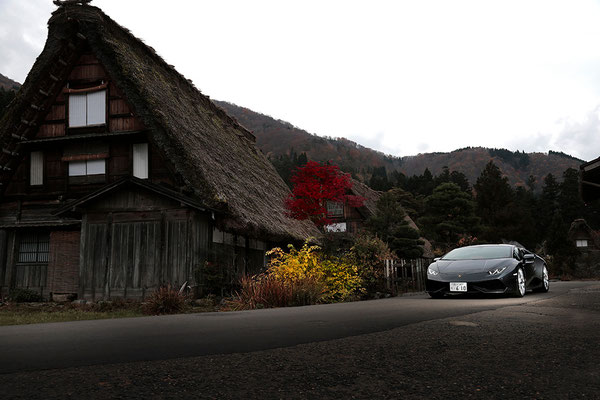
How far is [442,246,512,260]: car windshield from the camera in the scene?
1056 centimetres

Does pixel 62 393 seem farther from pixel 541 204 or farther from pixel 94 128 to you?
pixel 541 204

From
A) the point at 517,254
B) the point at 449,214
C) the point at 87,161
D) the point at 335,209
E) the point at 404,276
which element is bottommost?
the point at 404,276

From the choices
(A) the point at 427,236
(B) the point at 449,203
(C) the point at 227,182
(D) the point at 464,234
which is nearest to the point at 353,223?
(A) the point at 427,236

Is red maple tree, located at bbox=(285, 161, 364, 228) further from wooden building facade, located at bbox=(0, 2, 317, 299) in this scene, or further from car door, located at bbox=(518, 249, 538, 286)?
car door, located at bbox=(518, 249, 538, 286)

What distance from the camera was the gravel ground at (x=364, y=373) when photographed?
238cm

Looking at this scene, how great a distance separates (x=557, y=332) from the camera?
4.55 metres

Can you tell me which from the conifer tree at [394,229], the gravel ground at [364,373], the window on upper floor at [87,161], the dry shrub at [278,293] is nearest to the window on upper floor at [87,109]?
the window on upper floor at [87,161]

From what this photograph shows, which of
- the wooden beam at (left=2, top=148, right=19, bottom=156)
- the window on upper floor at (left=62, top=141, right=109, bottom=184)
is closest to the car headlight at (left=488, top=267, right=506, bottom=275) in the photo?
the window on upper floor at (left=62, top=141, right=109, bottom=184)

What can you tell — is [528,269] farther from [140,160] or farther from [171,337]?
[140,160]

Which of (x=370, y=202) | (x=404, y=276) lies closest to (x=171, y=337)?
(x=404, y=276)

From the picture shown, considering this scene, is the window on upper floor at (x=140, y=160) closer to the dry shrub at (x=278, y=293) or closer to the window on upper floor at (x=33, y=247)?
the window on upper floor at (x=33, y=247)

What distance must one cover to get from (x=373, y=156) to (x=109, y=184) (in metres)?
96.3

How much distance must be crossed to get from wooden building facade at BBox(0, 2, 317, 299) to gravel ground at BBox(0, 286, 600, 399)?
372 inches

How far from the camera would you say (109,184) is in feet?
43.0
